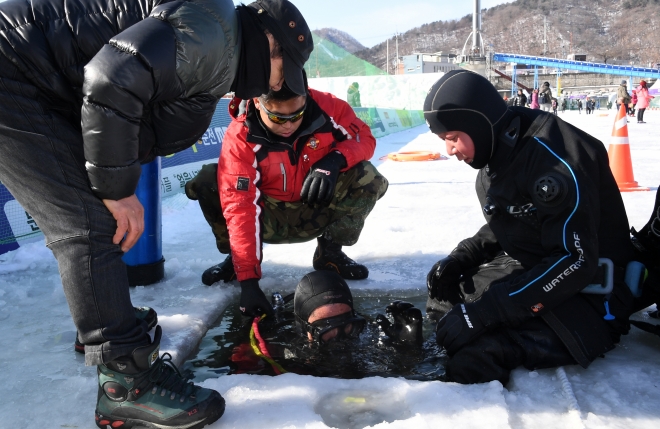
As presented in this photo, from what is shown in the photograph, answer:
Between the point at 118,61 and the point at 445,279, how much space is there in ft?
6.03

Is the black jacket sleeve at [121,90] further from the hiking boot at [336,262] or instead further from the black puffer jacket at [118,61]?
the hiking boot at [336,262]

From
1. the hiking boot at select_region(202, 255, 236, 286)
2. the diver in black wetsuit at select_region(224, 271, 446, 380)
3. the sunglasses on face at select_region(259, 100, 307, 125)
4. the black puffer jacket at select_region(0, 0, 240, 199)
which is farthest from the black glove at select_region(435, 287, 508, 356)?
the hiking boot at select_region(202, 255, 236, 286)

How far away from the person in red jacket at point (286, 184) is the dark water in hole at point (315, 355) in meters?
0.18

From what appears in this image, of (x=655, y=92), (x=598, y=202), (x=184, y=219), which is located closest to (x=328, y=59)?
(x=184, y=219)

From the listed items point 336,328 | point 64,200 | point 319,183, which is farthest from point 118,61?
point 319,183

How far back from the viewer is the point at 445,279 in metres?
2.76

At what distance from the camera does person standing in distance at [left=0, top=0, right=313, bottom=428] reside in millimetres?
1538

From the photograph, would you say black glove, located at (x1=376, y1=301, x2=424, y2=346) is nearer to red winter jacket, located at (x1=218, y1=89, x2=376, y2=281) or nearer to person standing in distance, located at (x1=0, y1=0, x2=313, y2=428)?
red winter jacket, located at (x1=218, y1=89, x2=376, y2=281)

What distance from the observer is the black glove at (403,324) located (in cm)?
249

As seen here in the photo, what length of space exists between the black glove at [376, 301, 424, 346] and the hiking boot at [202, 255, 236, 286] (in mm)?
1129

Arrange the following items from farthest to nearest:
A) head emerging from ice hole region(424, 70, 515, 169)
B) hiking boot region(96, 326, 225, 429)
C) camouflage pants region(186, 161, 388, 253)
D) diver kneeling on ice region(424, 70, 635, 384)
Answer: camouflage pants region(186, 161, 388, 253)
head emerging from ice hole region(424, 70, 515, 169)
diver kneeling on ice region(424, 70, 635, 384)
hiking boot region(96, 326, 225, 429)

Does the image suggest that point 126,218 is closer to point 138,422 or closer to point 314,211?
point 138,422

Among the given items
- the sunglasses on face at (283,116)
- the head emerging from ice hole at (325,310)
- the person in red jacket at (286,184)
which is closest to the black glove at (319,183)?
the person in red jacket at (286,184)

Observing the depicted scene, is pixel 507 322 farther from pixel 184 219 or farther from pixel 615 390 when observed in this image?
pixel 184 219
